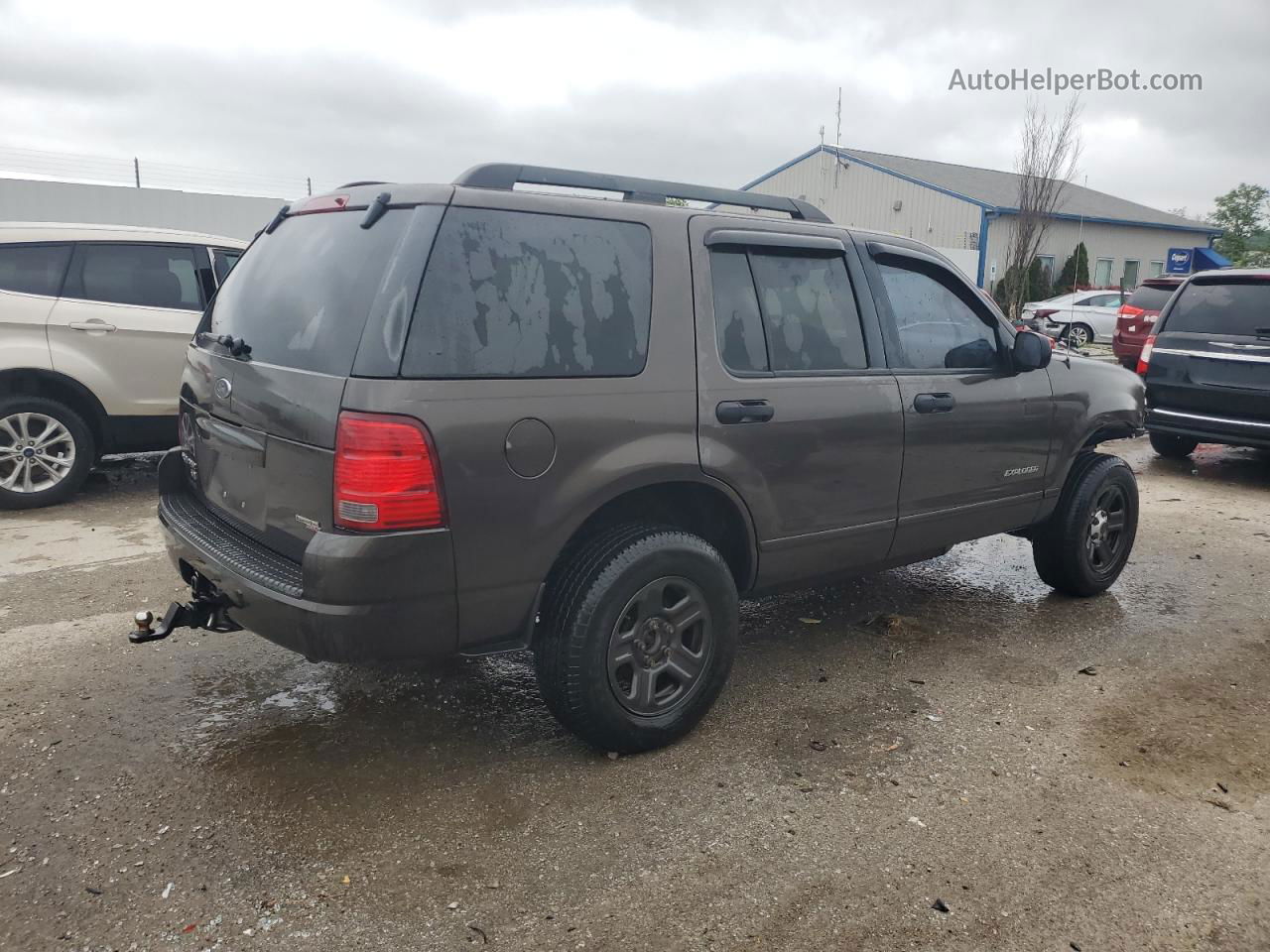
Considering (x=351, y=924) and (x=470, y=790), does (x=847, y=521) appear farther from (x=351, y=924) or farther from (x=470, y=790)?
(x=351, y=924)

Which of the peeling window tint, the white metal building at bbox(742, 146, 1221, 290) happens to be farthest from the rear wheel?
the peeling window tint

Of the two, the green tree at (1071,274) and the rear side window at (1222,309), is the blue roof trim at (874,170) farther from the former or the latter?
the rear side window at (1222,309)

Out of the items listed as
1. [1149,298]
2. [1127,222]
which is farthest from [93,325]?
[1127,222]

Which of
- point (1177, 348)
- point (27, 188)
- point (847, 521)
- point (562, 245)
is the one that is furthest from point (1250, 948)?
point (27, 188)

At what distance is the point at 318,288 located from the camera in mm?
2982

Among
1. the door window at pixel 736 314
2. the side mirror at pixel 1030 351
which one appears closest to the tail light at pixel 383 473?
the door window at pixel 736 314

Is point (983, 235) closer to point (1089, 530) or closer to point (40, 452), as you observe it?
point (1089, 530)

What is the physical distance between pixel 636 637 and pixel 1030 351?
2340mm

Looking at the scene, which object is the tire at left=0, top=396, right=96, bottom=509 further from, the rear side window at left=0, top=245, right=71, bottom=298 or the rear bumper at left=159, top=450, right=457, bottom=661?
the rear bumper at left=159, top=450, right=457, bottom=661

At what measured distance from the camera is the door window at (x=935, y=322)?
13.1 ft

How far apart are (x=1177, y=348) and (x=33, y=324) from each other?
8901 mm

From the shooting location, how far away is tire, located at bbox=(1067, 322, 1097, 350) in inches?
952

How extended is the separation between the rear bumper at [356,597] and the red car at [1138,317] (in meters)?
14.0

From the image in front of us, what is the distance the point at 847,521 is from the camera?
3758mm
